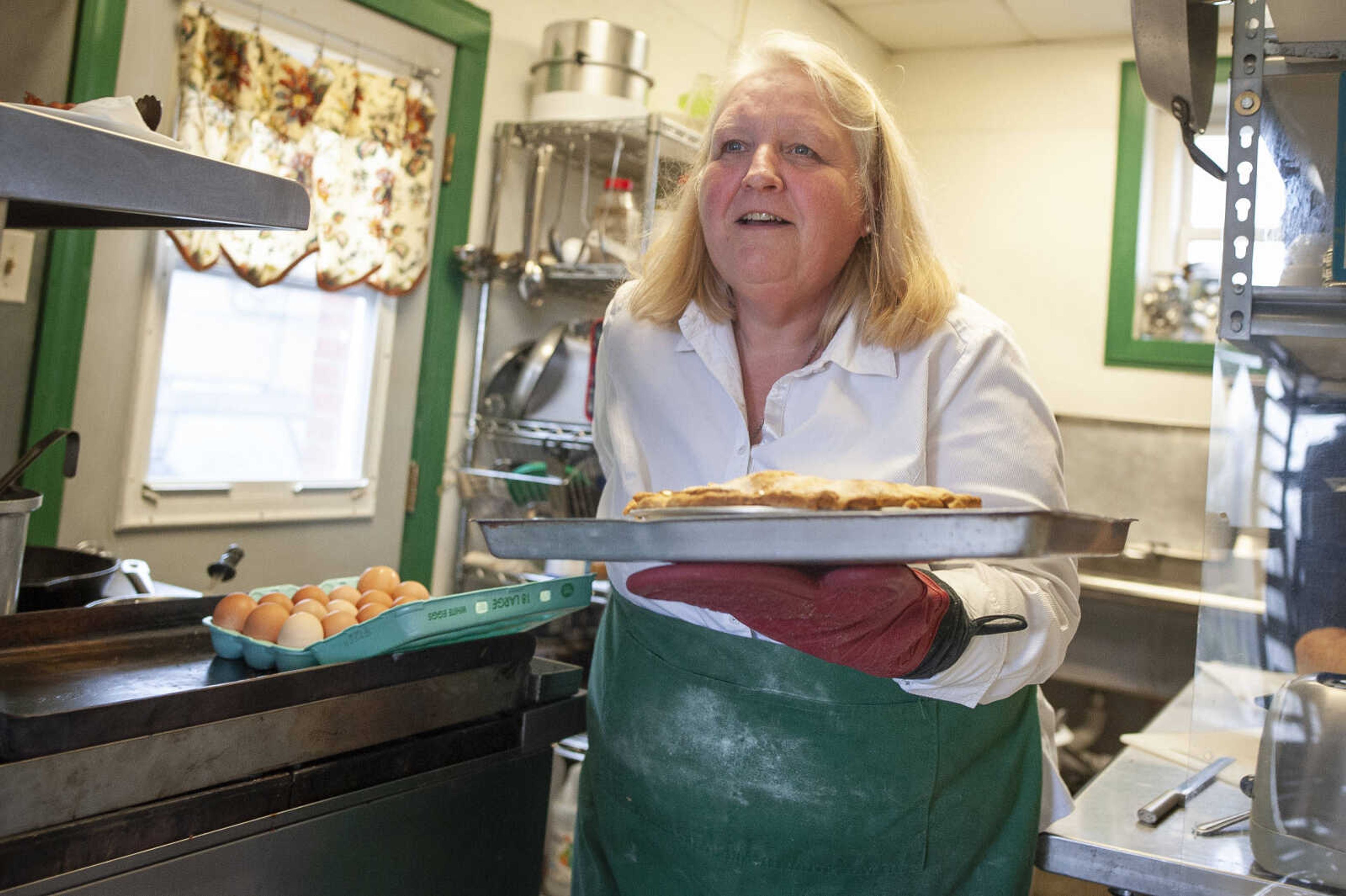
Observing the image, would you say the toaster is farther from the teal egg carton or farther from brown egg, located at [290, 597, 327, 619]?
brown egg, located at [290, 597, 327, 619]

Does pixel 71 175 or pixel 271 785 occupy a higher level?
pixel 71 175

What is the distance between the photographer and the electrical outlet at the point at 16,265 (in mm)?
1968

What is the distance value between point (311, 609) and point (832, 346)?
2.17 ft

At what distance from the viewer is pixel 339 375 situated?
2.72 metres

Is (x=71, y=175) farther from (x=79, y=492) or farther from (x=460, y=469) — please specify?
(x=460, y=469)

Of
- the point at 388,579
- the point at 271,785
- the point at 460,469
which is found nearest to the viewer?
the point at 271,785

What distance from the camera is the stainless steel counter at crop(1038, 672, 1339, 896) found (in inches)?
45.1

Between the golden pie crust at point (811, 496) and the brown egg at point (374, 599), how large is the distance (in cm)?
45

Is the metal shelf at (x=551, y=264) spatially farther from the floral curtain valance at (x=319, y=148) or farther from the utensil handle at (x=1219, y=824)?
the utensil handle at (x=1219, y=824)

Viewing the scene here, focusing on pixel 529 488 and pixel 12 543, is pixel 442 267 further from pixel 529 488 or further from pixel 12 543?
pixel 12 543

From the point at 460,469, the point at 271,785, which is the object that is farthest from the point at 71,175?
the point at 460,469

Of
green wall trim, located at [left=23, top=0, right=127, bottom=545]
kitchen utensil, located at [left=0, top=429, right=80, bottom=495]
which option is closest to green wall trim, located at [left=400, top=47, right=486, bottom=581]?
green wall trim, located at [left=23, top=0, right=127, bottom=545]

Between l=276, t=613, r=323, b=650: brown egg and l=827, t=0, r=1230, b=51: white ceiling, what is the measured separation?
3540 mm

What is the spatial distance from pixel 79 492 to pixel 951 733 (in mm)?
1745
